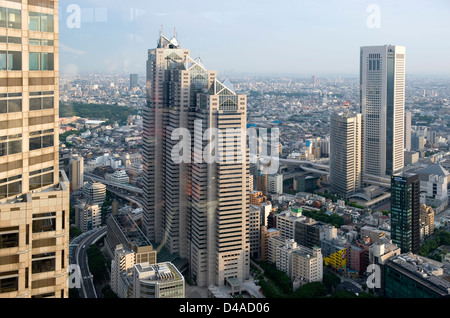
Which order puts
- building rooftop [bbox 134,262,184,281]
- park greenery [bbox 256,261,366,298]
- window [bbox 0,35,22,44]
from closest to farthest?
window [bbox 0,35,22,44], building rooftop [bbox 134,262,184,281], park greenery [bbox 256,261,366,298]

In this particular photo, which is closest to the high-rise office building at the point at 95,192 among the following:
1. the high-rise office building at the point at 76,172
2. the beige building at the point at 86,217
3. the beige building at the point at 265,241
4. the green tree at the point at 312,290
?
the high-rise office building at the point at 76,172

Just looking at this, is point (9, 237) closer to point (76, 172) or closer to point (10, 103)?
point (10, 103)

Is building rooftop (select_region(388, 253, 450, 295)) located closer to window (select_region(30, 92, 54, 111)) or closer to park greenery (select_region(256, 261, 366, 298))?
park greenery (select_region(256, 261, 366, 298))

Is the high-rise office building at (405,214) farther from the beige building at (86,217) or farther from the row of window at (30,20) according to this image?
the row of window at (30,20)

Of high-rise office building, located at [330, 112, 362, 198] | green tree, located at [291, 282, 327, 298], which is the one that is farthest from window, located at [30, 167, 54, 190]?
high-rise office building, located at [330, 112, 362, 198]
